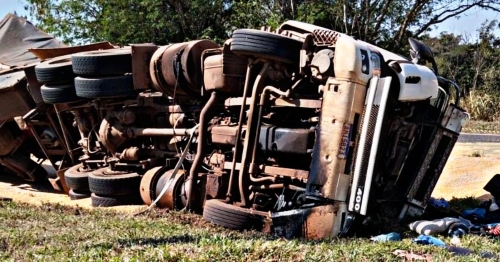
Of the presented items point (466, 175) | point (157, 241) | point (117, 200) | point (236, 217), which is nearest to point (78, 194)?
point (117, 200)

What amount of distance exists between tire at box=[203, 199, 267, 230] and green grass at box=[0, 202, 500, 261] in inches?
4.8

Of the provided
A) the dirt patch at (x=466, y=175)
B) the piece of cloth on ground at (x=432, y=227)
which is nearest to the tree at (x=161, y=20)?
the dirt patch at (x=466, y=175)

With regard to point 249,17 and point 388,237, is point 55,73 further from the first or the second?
point 249,17

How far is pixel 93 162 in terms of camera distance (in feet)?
30.1

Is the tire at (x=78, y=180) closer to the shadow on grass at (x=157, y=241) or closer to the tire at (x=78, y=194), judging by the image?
the tire at (x=78, y=194)

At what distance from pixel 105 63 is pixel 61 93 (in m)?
1.06

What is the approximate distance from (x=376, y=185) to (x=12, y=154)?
6.97 m

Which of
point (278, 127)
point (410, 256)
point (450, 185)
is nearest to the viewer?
point (410, 256)

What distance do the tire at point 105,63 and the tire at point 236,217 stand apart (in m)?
2.68

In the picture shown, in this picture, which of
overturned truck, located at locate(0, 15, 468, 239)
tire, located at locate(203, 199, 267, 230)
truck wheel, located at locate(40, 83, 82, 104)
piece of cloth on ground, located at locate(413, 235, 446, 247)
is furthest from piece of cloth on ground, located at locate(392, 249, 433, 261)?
truck wheel, located at locate(40, 83, 82, 104)

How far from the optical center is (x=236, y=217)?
6.09 metres

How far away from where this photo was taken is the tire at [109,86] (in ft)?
26.9

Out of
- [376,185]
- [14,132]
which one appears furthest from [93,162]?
[376,185]

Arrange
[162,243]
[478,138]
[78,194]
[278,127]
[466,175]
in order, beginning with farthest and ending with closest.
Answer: [478,138], [466,175], [78,194], [278,127], [162,243]
